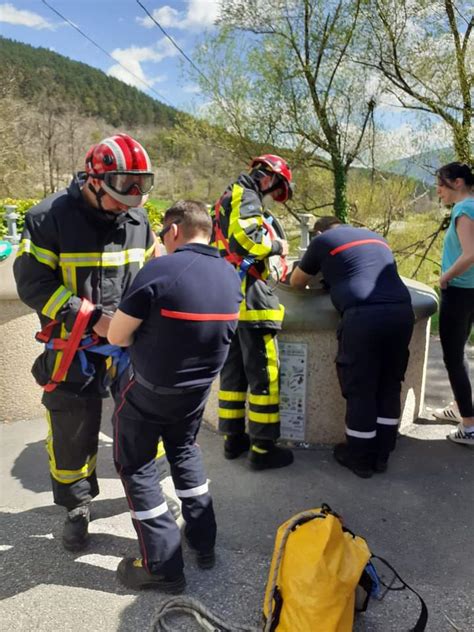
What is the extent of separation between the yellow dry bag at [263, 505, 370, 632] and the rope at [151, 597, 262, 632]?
6.7 inches

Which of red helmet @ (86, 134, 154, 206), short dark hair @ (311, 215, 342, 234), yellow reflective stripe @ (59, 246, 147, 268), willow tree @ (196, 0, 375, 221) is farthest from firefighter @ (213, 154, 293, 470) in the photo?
willow tree @ (196, 0, 375, 221)

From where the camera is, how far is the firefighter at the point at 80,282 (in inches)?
95.0

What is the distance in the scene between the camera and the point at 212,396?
4.00 meters

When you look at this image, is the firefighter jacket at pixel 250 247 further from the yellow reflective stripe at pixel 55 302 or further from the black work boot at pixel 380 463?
the yellow reflective stripe at pixel 55 302

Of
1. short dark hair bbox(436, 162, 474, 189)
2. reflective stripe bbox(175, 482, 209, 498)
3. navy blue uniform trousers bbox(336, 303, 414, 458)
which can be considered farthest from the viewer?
short dark hair bbox(436, 162, 474, 189)

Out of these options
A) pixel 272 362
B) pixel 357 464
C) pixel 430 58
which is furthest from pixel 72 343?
pixel 430 58

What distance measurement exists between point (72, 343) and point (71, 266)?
36 centimetres

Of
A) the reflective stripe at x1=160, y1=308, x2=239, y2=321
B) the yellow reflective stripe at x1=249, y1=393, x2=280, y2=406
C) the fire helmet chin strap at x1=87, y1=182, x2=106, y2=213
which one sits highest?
the fire helmet chin strap at x1=87, y1=182, x2=106, y2=213

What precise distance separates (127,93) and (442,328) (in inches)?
2275

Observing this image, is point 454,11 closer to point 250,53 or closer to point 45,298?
point 250,53

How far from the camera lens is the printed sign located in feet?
11.7

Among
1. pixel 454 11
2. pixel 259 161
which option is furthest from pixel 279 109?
pixel 259 161

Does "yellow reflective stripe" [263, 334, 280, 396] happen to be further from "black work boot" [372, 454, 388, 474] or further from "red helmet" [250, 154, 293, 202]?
"red helmet" [250, 154, 293, 202]

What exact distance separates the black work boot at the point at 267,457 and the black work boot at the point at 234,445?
0.16m
